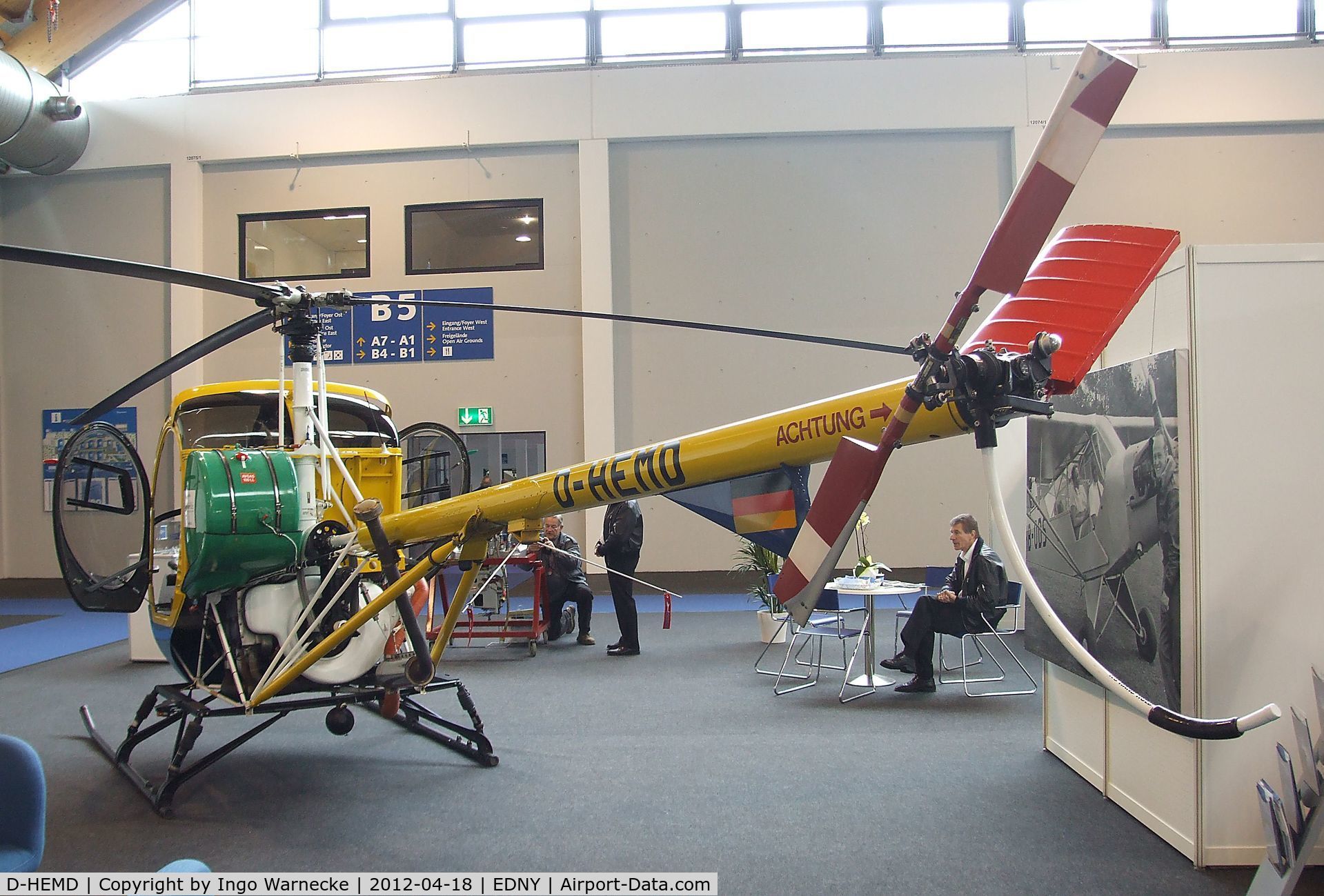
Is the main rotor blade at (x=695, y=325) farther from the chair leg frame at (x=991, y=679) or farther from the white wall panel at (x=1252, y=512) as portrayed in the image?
the chair leg frame at (x=991, y=679)

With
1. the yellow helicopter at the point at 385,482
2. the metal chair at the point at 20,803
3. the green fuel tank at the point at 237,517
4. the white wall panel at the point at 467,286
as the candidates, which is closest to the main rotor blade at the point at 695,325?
the yellow helicopter at the point at 385,482

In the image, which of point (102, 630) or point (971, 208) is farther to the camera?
point (971, 208)

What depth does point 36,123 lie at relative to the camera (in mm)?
9094

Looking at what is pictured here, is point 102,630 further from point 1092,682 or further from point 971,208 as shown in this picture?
point 971,208

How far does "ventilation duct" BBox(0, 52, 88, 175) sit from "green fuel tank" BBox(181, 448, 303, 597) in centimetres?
785

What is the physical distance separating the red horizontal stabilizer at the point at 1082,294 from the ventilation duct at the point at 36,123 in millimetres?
10413

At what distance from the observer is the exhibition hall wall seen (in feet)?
30.2

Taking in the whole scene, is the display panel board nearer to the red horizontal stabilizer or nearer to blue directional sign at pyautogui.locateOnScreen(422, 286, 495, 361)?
the red horizontal stabilizer

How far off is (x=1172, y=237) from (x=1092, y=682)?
2499 mm

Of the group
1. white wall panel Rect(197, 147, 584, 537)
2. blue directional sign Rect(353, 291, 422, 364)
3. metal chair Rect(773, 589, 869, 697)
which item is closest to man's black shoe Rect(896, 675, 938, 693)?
metal chair Rect(773, 589, 869, 697)

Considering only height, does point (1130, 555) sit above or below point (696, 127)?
below

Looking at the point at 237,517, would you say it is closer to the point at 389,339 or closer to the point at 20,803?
the point at 20,803

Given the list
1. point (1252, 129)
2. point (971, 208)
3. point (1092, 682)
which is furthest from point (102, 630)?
point (1252, 129)

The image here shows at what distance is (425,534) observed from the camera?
333 cm
